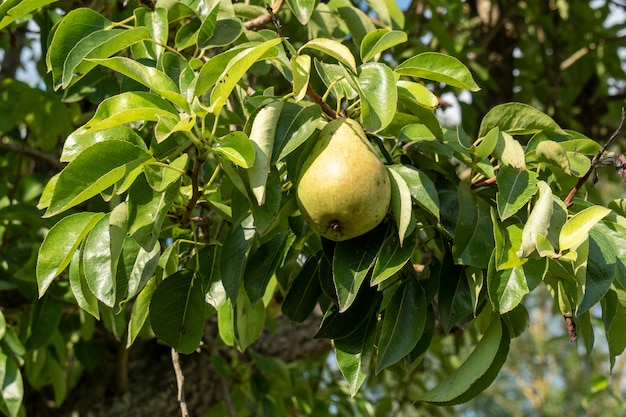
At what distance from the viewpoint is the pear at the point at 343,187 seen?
0.95 meters

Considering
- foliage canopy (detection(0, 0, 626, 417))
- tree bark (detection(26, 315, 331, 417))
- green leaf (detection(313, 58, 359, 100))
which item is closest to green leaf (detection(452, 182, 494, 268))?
foliage canopy (detection(0, 0, 626, 417))

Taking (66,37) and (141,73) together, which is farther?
(66,37)

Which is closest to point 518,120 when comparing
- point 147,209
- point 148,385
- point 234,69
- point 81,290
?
point 234,69

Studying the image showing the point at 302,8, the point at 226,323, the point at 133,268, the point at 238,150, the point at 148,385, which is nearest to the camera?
the point at 238,150

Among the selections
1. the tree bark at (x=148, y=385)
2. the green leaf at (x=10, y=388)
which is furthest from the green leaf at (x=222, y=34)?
the tree bark at (x=148, y=385)

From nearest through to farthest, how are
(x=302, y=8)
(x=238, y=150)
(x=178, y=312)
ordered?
(x=238, y=150) < (x=178, y=312) < (x=302, y=8)

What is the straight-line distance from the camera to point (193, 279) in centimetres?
117

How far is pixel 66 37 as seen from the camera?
127cm

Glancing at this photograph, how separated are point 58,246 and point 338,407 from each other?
181 cm

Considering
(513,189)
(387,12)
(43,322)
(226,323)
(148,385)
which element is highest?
(513,189)

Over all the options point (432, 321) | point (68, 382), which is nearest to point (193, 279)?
point (432, 321)

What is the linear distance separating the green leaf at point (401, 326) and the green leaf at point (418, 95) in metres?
0.25

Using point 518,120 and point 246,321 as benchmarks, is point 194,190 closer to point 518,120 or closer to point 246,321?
point 246,321

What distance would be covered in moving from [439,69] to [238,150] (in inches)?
13.3
